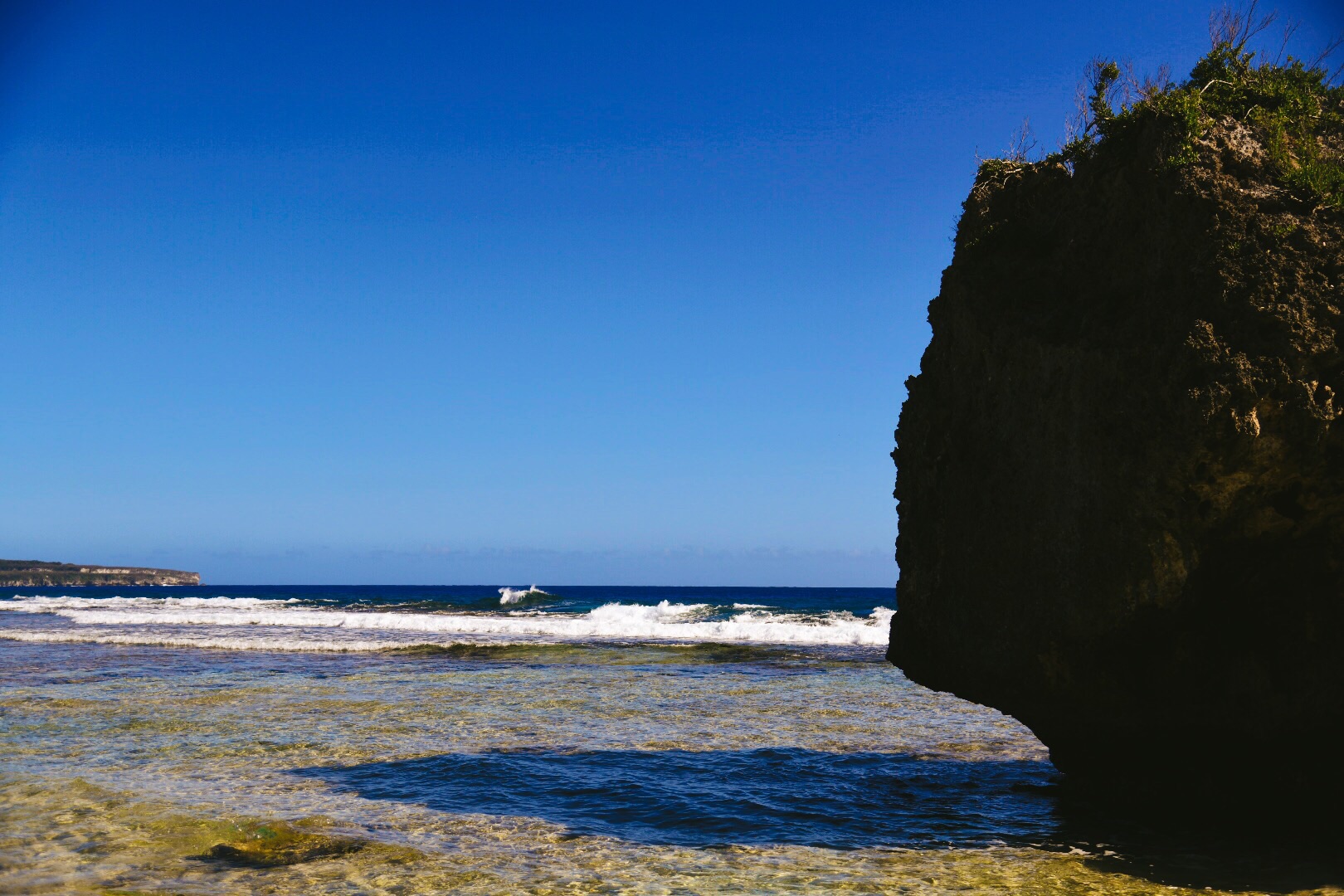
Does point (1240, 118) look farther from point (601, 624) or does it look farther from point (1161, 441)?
point (601, 624)

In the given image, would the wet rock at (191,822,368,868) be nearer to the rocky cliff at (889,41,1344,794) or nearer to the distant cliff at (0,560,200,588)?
the rocky cliff at (889,41,1344,794)

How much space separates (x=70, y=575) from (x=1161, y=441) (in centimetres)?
15973

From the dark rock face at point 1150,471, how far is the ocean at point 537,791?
1.12m

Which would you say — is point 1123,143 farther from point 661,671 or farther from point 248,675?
point 248,675

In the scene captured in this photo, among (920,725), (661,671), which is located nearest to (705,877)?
(920,725)

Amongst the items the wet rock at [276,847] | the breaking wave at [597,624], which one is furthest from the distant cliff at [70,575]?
the wet rock at [276,847]

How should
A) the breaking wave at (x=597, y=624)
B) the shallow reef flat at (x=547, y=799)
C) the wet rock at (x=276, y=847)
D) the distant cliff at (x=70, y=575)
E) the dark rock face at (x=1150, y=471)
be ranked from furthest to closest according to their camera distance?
the distant cliff at (x=70, y=575)
the breaking wave at (x=597, y=624)
the wet rock at (x=276, y=847)
the shallow reef flat at (x=547, y=799)
the dark rock face at (x=1150, y=471)

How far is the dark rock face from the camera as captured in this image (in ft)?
19.9

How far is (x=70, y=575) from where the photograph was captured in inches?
5374

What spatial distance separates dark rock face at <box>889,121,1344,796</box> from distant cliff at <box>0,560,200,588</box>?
5842 inches

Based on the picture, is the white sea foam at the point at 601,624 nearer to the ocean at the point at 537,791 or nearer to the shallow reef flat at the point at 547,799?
the ocean at the point at 537,791

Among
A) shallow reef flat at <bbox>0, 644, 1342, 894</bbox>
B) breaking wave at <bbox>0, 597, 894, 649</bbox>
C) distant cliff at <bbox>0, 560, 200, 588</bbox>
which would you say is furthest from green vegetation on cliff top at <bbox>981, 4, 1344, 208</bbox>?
distant cliff at <bbox>0, 560, 200, 588</bbox>

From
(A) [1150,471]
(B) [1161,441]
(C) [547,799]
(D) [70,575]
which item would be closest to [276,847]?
(C) [547,799]

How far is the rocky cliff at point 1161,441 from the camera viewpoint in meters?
6.08
